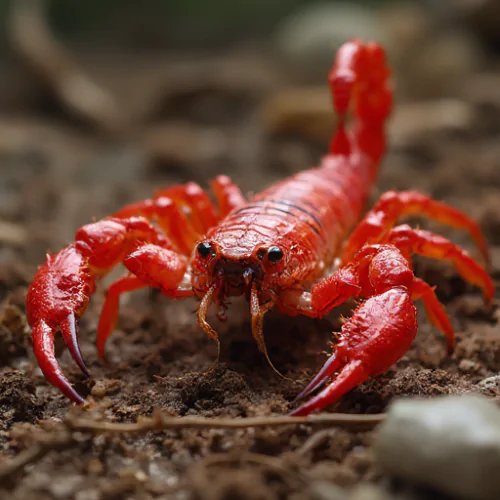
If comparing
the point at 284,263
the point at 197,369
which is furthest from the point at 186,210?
the point at 197,369

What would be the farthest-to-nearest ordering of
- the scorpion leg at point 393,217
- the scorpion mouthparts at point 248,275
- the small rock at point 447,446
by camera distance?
the scorpion leg at point 393,217 → the scorpion mouthparts at point 248,275 → the small rock at point 447,446

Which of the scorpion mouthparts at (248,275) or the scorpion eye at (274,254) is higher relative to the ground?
the scorpion eye at (274,254)

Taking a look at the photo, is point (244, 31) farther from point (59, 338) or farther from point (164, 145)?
point (59, 338)

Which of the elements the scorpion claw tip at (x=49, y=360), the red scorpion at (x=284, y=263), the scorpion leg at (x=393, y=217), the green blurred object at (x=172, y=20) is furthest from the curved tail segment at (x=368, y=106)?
the green blurred object at (x=172, y=20)

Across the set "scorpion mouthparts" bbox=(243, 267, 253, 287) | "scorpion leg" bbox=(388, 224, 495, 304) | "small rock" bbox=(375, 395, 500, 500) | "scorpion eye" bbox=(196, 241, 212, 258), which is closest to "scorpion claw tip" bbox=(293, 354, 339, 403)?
"small rock" bbox=(375, 395, 500, 500)

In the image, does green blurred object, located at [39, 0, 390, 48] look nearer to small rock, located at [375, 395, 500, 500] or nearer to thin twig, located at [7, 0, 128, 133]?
thin twig, located at [7, 0, 128, 133]

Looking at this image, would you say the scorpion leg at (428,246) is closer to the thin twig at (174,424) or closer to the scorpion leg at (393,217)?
the scorpion leg at (393,217)
